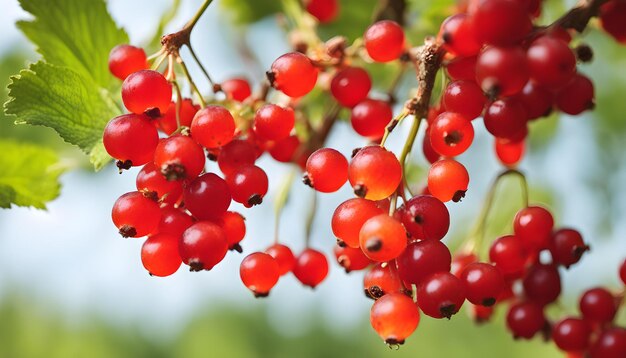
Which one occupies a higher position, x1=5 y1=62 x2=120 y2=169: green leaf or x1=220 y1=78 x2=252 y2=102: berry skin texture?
x1=220 y1=78 x2=252 y2=102: berry skin texture

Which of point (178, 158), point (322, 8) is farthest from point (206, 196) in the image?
point (322, 8)

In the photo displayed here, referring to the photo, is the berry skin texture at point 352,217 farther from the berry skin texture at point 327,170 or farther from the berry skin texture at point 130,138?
the berry skin texture at point 130,138

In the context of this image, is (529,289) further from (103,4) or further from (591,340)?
(103,4)

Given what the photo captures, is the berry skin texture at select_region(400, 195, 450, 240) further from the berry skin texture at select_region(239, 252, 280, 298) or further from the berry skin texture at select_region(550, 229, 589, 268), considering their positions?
the berry skin texture at select_region(550, 229, 589, 268)

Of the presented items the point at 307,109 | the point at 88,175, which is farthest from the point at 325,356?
the point at 307,109

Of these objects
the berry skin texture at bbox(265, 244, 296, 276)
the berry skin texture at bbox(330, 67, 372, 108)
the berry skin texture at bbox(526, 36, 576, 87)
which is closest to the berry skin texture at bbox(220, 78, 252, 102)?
the berry skin texture at bbox(330, 67, 372, 108)

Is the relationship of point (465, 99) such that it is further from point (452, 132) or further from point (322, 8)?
point (322, 8)
